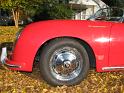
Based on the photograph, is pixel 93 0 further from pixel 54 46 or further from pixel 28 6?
pixel 54 46

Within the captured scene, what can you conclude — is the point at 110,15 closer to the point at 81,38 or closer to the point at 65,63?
the point at 81,38

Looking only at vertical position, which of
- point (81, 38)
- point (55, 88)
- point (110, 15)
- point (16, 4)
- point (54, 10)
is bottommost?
point (54, 10)

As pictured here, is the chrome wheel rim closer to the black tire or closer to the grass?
the black tire

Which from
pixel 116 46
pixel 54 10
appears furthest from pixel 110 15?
pixel 54 10

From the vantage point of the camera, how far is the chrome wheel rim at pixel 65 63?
6.26 m

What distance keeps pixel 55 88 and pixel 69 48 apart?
0.76 metres

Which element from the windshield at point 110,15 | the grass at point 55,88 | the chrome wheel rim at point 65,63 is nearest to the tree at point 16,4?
the windshield at point 110,15

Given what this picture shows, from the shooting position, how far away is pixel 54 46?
615 centimetres

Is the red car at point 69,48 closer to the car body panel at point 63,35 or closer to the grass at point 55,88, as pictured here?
the car body panel at point 63,35

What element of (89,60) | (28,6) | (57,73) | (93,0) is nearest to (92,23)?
(89,60)

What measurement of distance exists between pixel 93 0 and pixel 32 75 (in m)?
37.8

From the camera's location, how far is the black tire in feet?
20.2

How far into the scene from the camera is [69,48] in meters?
6.25

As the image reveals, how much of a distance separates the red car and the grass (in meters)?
0.21
